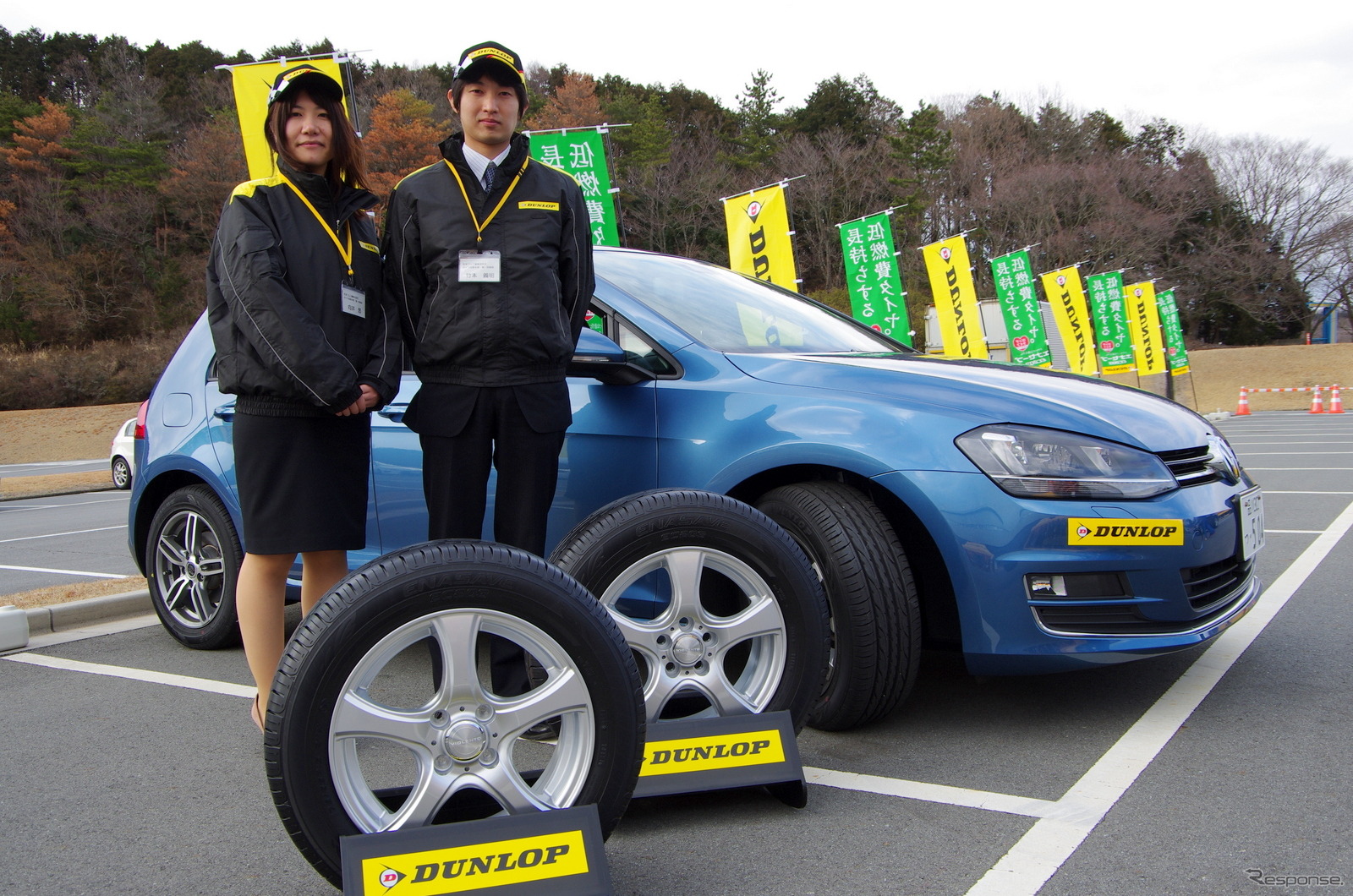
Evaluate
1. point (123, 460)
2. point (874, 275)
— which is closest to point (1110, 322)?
point (874, 275)

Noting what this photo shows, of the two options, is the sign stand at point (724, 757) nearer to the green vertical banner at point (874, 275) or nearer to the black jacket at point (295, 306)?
the black jacket at point (295, 306)

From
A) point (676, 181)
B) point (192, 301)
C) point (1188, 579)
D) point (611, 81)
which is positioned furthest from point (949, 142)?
point (1188, 579)

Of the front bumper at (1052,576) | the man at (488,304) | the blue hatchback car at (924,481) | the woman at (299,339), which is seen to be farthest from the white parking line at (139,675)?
the front bumper at (1052,576)

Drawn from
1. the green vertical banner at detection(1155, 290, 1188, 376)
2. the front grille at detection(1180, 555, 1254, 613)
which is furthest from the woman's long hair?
the green vertical banner at detection(1155, 290, 1188, 376)

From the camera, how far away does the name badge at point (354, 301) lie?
2748 mm

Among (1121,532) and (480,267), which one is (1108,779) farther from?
(480,267)

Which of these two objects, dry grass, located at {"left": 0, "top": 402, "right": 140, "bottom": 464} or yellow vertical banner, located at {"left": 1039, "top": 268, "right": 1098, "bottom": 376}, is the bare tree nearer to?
yellow vertical banner, located at {"left": 1039, "top": 268, "right": 1098, "bottom": 376}

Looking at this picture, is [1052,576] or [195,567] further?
[195,567]

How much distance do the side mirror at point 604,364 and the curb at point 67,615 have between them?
3.08 metres

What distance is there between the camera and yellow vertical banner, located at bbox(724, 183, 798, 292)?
13133mm

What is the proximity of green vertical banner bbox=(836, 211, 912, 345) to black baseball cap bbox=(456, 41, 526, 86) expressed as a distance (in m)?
15.0

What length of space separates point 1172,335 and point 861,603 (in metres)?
34.4

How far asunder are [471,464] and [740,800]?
45.5 inches

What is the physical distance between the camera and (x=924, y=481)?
2.91m
